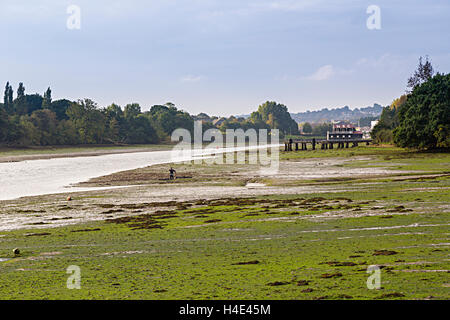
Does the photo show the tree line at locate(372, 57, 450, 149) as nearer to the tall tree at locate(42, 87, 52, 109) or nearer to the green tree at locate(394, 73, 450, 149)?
the green tree at locate(394, 73, 450, 149)

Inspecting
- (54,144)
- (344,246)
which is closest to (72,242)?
(344,246)

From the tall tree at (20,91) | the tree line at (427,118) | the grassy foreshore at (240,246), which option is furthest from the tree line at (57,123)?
the grassy foreshore at (240,246)

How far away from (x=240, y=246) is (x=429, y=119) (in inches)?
2570

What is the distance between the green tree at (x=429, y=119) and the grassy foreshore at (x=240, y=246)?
43.8 meters

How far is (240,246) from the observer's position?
17.6 meters

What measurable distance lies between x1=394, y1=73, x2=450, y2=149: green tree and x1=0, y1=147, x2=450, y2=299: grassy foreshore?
4384cm

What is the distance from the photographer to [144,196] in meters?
36.8

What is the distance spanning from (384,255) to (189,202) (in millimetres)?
18605

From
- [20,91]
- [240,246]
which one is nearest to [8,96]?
[20,91]

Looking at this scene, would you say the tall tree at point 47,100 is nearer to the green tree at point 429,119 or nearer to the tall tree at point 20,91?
the tall tree at point 20,91

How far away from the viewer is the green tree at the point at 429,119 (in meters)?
73.2

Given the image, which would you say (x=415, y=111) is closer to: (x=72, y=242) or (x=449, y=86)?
(x=449, y=86)

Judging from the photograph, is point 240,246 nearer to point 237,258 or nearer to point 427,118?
point 237,258

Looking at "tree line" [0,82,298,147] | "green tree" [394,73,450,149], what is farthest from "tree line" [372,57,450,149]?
"tree line" [0,82,298,147]
